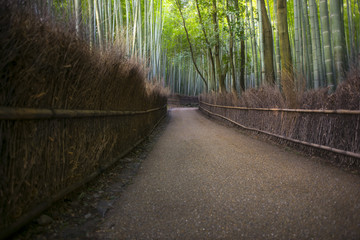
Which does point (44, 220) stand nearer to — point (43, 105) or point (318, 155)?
point (43, 105)

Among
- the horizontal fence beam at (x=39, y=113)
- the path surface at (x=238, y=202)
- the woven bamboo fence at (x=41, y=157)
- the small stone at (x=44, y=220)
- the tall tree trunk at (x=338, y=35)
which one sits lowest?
the path surface at (x=238, y=202)

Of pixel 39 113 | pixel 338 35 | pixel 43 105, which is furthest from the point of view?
pixel 338 35

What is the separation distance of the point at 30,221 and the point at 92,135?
1.40 meters

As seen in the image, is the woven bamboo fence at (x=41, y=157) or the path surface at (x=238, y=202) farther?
the path surface at (x=238, y=202)

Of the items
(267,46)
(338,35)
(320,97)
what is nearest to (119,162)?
(320,97)

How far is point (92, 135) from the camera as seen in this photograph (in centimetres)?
327

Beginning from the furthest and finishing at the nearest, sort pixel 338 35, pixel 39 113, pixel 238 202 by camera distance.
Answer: pixel 338 35 < pixel 238 202 < pixel 39 113

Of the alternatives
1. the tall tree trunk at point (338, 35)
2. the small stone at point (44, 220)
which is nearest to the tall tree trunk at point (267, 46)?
the tall tree trunk at point (338, 35)

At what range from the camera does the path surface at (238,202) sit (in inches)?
81.9

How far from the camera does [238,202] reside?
2.67m

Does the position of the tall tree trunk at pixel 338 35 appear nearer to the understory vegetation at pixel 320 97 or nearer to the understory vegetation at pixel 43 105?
the understory vegetation at pixel 320 97

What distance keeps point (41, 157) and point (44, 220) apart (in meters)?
0.48

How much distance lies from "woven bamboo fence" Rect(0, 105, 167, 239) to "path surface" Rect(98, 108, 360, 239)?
519mm

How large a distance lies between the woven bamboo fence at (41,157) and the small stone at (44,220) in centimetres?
7
